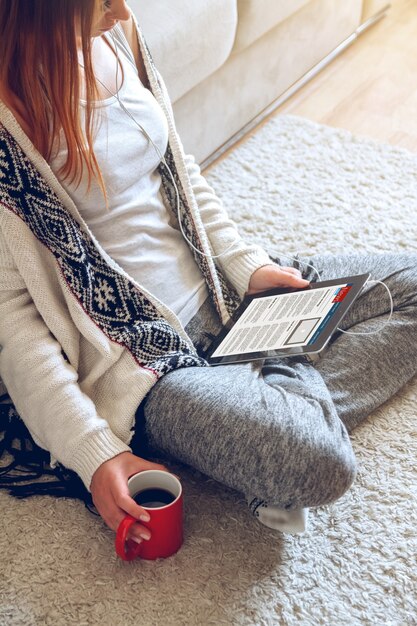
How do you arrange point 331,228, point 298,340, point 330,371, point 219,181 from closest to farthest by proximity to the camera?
point 298,340
point 330,371
point 331,228
point 219,181

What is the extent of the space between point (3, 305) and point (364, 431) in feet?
1.94

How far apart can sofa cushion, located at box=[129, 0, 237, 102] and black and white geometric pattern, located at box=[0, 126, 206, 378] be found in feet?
2.14

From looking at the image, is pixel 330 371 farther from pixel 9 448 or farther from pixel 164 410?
pixel 9 448

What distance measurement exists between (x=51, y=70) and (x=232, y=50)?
1065mm

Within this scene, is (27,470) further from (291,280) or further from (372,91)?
(372,91)

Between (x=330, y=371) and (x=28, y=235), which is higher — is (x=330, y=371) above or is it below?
below

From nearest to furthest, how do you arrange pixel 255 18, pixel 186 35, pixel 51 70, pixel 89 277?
1. pixel 51 70
2. pixel 89 277
3. pixel 186 35
4. pixel 255 18

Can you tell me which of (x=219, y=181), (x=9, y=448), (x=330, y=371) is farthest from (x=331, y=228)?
(x=9, y=448)

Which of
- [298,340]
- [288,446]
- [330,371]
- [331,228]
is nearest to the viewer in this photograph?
[288,446]

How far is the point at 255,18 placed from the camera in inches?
74.7

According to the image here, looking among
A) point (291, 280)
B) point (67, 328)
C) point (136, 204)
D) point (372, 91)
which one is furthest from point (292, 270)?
point (372, 91)

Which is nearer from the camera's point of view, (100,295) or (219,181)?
(100,295)

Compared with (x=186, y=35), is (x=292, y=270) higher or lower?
lower

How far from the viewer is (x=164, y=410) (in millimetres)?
1049
